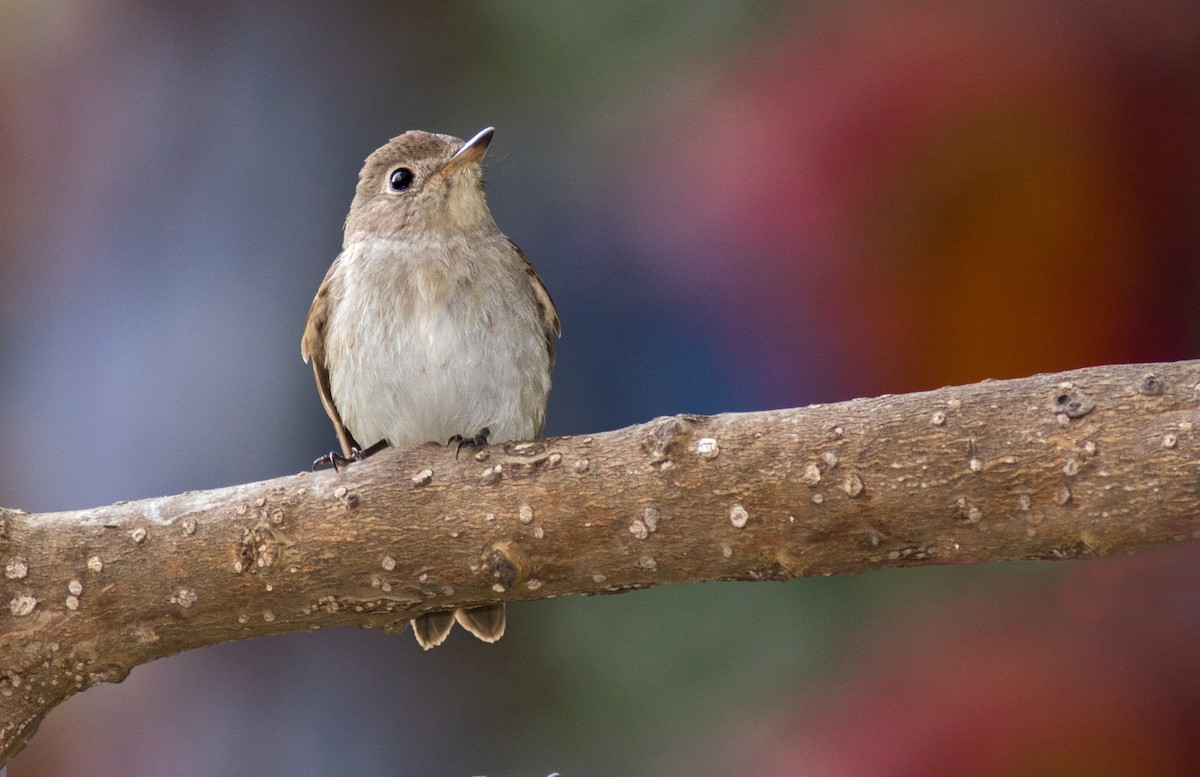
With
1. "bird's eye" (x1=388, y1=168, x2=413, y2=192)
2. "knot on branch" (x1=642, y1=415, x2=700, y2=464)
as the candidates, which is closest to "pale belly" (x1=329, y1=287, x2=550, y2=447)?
"bird's eye" (x1=388, y1=168, x2=413, y2=192)

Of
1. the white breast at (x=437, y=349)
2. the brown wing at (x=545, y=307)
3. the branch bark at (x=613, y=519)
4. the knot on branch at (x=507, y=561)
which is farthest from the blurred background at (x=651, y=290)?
the knot on branch at (x=507, y=561)

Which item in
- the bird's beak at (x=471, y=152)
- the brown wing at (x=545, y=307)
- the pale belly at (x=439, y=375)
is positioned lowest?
the pale belly at (x=439, y=375)

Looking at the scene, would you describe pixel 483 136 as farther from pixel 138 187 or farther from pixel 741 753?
pixel 741 753

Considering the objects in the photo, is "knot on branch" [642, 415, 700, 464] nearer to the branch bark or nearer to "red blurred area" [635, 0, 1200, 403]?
the branch bark

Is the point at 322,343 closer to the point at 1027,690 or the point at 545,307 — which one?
the point at 545,307

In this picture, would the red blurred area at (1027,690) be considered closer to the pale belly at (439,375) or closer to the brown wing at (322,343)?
the pale belly at (439,375)

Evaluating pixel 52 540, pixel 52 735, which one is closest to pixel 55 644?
pixel 52 540
